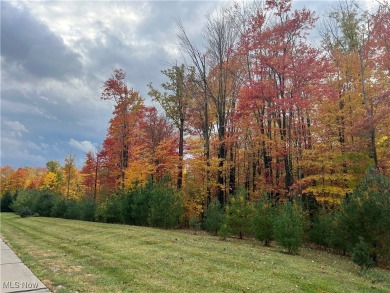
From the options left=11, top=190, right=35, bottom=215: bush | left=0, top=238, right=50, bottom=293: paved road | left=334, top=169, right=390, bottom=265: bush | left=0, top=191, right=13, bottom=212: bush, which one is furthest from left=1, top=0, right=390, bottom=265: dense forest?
left=0, top=191, right=13, bottom=212: bush

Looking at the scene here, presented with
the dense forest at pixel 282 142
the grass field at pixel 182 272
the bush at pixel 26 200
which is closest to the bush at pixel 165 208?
the dense forest at pixel 282 142

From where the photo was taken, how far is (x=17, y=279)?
625 cm

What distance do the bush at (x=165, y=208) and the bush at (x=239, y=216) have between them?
4.03 metres

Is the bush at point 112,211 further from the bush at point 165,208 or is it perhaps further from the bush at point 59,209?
the bush at point 59,209

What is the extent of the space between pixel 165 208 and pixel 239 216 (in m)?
4.66

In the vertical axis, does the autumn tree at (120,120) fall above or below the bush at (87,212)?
above

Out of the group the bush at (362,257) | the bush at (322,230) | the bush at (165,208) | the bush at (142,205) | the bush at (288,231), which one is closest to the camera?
the bush at (362,257)

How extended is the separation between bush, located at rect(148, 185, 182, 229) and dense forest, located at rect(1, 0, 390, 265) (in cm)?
6

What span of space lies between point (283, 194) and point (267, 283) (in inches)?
470

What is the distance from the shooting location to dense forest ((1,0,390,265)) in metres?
12.1

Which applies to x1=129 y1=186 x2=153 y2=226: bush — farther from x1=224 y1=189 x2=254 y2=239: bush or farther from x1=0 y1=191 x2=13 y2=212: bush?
x1=0 y1=191 x2=13 y2=212: bush

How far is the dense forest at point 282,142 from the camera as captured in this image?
12.1 metres

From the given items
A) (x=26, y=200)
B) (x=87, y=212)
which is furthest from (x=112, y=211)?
(x=26, y=200)

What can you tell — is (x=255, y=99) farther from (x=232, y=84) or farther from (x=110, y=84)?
(x=110, y=84)
